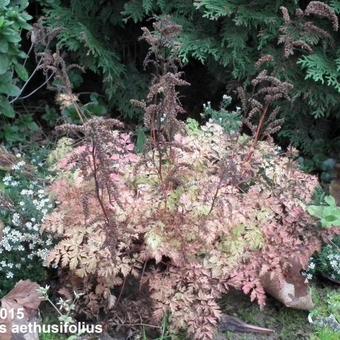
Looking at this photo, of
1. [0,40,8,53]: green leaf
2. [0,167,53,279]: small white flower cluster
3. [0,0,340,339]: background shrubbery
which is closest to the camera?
[0,0,340,339]: background shrubbery

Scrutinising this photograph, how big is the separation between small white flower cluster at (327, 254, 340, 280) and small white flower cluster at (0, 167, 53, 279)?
5.01 feet

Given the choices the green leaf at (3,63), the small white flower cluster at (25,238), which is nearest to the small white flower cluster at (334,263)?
the small white flower cluster at (25,238)

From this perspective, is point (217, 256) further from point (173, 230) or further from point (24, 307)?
point (24, 307)

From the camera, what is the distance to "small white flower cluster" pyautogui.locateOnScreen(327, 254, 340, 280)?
3195 millimetres

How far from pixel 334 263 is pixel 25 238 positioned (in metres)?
1.66

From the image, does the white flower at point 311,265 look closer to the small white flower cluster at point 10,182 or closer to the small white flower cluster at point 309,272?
the small white flower cluster at point 309,272

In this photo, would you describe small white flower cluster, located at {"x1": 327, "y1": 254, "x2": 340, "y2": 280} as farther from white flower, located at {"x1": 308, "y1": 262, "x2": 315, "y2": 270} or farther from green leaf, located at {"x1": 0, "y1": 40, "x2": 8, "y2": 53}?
green leaf, located at {"x1": 0, "y1": 40, "x2": 8, "y2": 53}

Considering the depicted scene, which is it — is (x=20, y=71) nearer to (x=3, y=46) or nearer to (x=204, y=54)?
(x=3, y=46)

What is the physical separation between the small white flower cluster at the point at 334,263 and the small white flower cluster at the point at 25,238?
1.53 meters

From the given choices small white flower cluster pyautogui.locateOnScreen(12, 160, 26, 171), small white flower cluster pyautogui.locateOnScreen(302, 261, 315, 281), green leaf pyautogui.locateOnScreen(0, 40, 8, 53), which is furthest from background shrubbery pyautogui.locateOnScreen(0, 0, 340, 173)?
small white flower cluster pyautogui.locateOnScreen(302, 261, 315, 281)

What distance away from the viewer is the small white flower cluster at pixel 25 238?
2797 millimetres

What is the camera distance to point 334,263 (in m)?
3.19

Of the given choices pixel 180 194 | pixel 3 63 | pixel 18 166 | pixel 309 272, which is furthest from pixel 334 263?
pixel 3 63

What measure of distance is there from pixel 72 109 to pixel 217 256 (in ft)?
6.41
